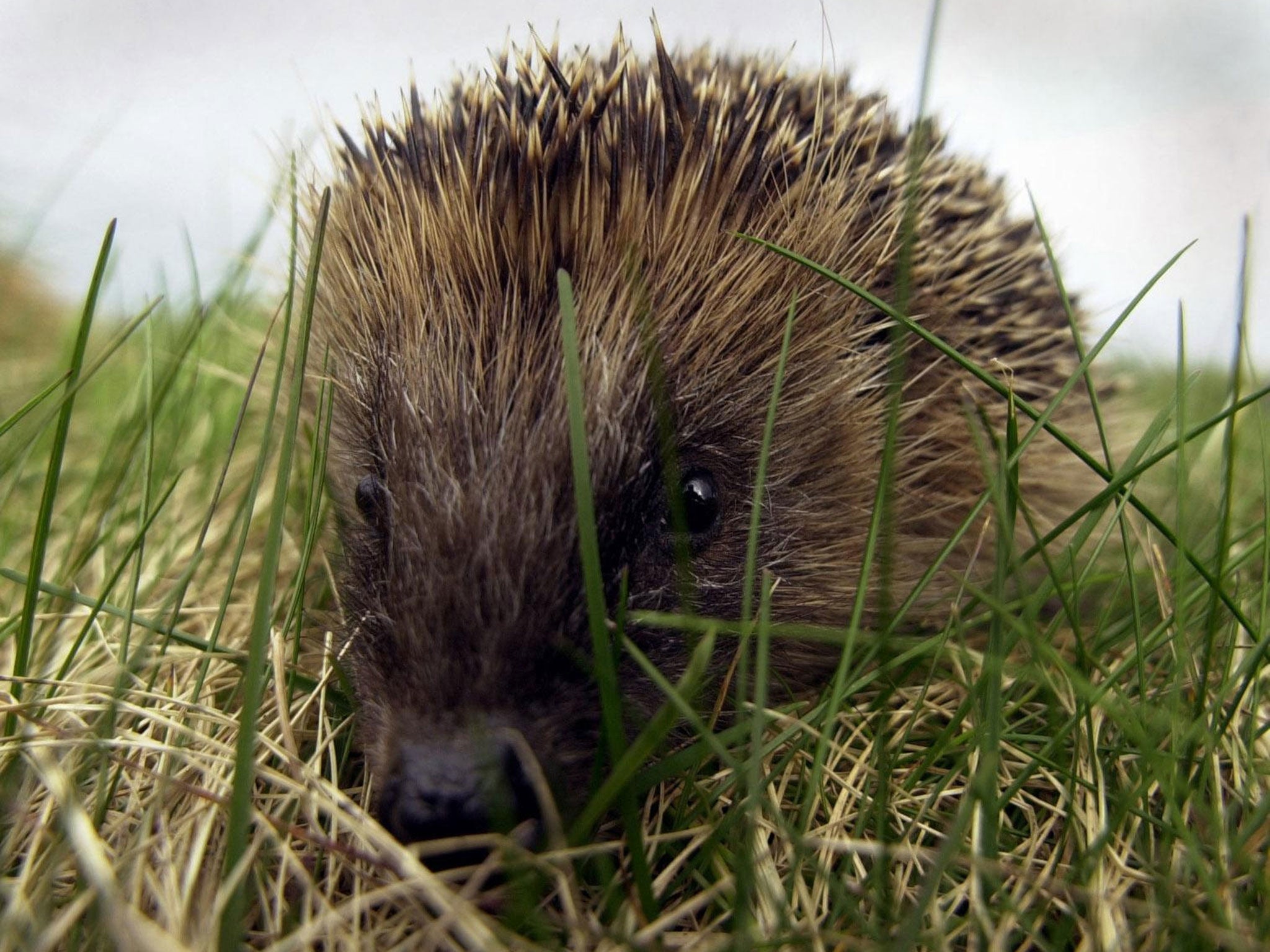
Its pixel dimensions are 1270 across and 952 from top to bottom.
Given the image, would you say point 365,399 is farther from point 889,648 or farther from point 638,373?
point 889,648

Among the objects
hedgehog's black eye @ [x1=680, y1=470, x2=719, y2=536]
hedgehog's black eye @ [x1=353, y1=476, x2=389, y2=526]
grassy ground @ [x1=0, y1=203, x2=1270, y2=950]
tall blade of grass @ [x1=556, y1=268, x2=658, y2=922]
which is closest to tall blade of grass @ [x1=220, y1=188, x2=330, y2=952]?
grassy ground @ [x1=0, y1=203, x2=1270, y2=950]

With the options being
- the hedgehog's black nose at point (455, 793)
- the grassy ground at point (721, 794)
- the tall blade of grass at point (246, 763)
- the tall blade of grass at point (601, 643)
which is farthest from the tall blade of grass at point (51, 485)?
the tall blade of grass at point (601, 643)

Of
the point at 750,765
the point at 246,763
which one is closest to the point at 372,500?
the point at 246,763

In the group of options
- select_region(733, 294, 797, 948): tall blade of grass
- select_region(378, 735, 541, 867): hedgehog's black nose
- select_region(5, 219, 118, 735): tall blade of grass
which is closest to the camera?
select_region(733, 294, 797, 948): tall blade of grass

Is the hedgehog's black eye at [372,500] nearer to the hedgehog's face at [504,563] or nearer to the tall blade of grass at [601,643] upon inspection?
the hedgehog's face at [504,563]

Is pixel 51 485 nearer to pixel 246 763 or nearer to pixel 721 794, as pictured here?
pixel 246 763

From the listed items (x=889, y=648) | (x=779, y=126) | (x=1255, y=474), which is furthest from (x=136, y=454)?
(x=1255, y=474)

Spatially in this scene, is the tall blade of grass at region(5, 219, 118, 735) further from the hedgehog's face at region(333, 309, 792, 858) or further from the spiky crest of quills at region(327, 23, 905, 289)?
the spiky crest of quills at region(327, 23, 905, 289)
